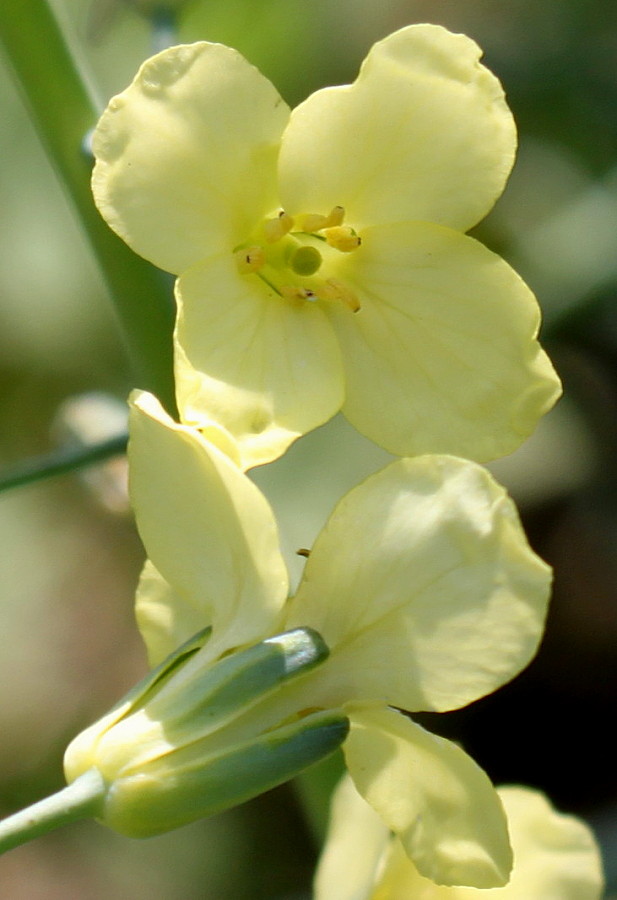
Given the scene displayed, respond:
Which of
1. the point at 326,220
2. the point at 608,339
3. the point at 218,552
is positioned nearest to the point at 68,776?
the point at 218,552

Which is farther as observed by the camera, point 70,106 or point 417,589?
point 70,106

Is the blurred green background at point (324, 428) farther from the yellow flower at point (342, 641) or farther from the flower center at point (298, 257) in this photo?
the yellow flower at point (342, 641)

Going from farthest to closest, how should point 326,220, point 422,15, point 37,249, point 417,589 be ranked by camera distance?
point 422,15, point 37,249, point 326,220, point 417,589

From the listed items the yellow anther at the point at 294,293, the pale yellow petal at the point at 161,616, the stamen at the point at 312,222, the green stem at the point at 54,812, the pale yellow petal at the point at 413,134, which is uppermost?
the pale yellow petal at the point at 413,134

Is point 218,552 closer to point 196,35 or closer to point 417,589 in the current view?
point 417,589

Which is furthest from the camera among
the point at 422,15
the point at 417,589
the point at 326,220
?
the point at 422,15

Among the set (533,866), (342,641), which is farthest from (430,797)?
(533,866)

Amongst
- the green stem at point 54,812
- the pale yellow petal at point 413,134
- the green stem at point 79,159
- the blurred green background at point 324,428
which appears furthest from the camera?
the blurred green background at point 324,428

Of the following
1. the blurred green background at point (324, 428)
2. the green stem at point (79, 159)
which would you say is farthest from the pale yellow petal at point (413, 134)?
the blurred green background at point (324, 428)
